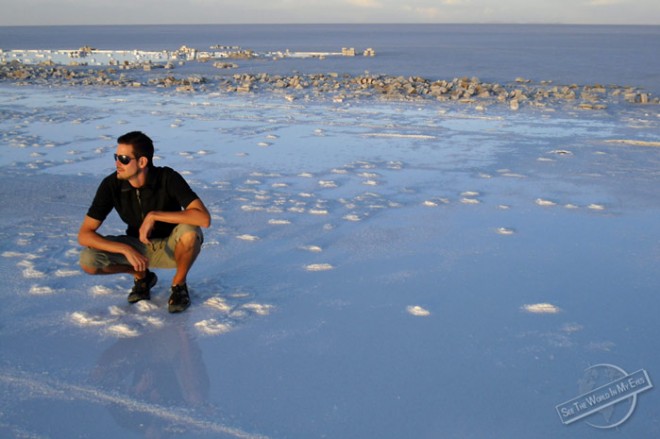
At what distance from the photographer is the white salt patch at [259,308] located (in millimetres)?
3621

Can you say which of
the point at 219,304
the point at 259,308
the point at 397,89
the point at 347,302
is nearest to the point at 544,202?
the point at 347,302

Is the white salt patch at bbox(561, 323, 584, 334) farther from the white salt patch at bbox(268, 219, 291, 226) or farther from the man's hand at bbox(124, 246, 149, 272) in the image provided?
the white salt patch at bbox(268, 219, 291, 226)

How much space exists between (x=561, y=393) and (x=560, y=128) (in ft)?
26.9

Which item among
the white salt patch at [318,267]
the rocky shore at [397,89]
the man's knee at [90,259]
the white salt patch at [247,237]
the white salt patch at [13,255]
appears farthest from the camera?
the rocky shore at [397,89]

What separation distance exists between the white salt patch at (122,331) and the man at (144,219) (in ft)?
0.86

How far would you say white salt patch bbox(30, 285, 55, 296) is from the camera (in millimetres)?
3875

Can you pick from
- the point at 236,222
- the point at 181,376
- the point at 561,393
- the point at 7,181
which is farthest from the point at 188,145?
the point at 561,393

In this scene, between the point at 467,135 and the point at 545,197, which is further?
the point at 467,135

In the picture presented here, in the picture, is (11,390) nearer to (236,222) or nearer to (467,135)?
(236,222)

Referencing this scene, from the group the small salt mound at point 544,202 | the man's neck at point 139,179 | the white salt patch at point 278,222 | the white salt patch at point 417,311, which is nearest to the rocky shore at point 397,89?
the small salt mound at point 544,202

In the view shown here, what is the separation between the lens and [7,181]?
670 cm

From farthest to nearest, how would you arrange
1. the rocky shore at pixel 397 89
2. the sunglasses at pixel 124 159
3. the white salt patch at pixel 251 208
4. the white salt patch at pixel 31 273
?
1. the rocky shore at pixel 397 89
2. the white salt patch at pixel 251 208
3. the white salt patch at pixel 31 273
4. the sunglasses at pixel 124 159

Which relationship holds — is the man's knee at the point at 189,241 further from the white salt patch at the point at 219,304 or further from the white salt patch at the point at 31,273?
the white salt patch at the point at 31,273

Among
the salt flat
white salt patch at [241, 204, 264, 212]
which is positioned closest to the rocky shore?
the salt flat
